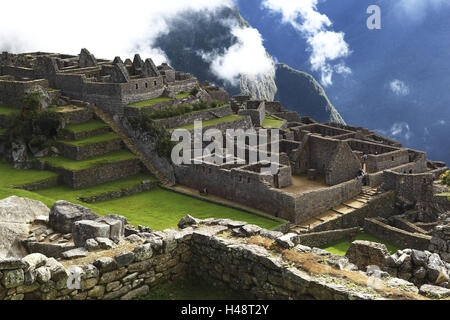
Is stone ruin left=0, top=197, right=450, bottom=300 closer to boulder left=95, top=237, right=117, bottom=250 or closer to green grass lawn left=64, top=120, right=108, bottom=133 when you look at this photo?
boulder left=95, top=237, right=117, bottom=250

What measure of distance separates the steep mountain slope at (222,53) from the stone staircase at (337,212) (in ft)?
193

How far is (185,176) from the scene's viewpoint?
30609 millimetres

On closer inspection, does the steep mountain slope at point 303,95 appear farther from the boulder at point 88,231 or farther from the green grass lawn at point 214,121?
the boulder at point 88,231

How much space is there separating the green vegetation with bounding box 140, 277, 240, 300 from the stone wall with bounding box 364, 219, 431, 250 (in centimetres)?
1659

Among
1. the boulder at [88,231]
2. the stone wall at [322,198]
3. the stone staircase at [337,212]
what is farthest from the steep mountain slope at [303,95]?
the boulder at [88,231]

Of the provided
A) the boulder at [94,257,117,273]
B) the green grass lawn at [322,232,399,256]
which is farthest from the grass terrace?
the boulder at [94,257,117,273]

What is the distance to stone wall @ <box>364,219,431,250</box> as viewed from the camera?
966 inches

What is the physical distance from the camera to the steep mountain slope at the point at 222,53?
9325 cm

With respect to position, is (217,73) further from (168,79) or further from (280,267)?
(280,267)

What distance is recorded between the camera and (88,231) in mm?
11680

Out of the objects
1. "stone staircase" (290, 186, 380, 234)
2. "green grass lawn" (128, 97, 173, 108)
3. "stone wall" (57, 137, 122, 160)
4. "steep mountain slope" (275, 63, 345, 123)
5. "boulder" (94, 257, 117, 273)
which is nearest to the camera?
"boulder" (94, 257, 117, 273)
